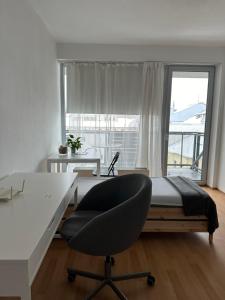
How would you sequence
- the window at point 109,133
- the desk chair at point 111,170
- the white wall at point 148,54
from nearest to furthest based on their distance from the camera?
1. the desk chair at point 111,170
2. the white wall at point 148,54
3. the window at point 109,133

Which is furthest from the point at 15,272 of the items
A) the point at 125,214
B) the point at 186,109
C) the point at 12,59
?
the point at 186,109

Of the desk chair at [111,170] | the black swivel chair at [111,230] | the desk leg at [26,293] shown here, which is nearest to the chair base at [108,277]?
the black swivel chair at [111,230]

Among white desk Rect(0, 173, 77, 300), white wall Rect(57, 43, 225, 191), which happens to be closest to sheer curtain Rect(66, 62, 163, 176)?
white wall Rect(57, 43, 225, 191)

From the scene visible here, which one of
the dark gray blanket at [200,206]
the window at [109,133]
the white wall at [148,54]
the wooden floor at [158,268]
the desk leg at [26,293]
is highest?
the white wall at [148,54]

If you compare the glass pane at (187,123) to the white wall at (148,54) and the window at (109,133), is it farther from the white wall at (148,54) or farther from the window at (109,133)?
the window at (109,133)

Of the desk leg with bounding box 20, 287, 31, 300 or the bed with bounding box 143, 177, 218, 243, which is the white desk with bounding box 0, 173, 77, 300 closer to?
the desk leg with bounding box 20, 287, 31, 300

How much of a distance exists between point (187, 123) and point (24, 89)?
317 cm

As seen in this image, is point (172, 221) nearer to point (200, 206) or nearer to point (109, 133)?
point (200, 206)

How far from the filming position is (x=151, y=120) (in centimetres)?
427

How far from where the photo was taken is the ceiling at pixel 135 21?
259cm

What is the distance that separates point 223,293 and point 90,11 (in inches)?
122

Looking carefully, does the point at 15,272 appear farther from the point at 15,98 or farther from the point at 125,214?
the point at 15,98

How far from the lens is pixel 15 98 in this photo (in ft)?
7.47

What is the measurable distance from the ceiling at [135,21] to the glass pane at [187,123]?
28.6 inches
